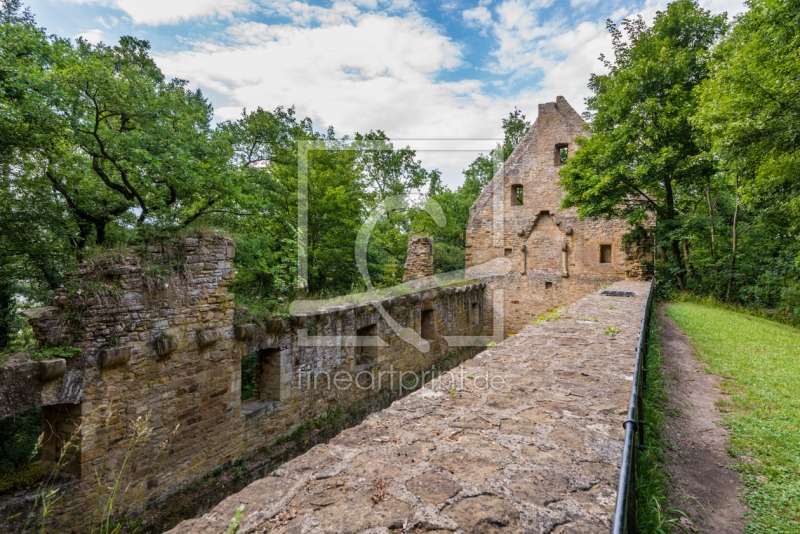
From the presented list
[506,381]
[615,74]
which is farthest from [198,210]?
[615,74]

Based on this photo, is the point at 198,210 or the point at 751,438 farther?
the point at 198,210

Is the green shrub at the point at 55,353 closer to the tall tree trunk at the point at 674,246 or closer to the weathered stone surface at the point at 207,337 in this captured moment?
the weathered stone surface at the point at 207,337

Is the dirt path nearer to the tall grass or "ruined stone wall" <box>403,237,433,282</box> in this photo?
the tall grass

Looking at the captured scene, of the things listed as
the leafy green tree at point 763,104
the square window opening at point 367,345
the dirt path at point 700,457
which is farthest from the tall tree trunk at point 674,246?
the square window opening at point 367,345

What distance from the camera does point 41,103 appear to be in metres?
5.71

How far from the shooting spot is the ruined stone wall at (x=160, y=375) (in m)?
4.27

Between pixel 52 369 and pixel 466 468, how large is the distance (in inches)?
191

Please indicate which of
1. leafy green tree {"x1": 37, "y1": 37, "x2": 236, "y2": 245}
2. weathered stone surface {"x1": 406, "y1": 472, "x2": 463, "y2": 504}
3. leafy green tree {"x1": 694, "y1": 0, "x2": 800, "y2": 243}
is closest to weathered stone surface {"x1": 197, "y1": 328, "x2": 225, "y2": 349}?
leafy green tree {"x1": 37, "y1": 37, "x2": 236, "y2": 245}

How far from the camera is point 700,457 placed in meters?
2.82

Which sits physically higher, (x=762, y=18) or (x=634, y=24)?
(x=634, y=24)

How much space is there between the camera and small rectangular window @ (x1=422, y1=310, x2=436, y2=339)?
11992 mm

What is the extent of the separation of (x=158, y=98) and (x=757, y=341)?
13526 millimetres

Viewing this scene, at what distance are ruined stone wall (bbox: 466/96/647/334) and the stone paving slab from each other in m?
13.5

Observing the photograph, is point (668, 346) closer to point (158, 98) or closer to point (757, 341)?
point (757, 341)
